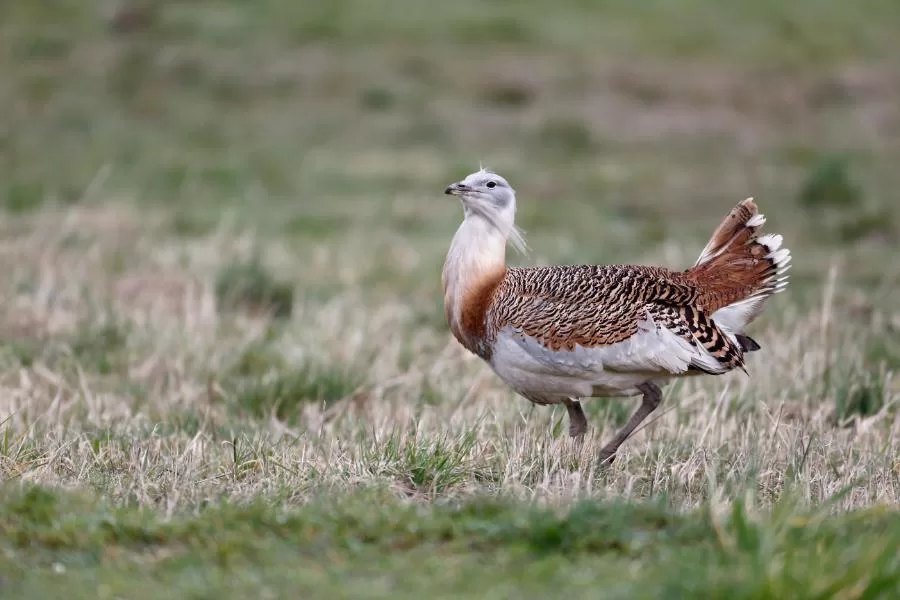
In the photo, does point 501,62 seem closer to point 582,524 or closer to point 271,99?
point 271,99

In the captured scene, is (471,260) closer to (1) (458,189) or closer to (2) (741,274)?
(1) (458,189)

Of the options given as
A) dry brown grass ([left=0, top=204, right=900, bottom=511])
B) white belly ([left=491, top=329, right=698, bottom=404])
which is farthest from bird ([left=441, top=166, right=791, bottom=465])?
dry brown grass ([left=0, top=204, right=900, bottom=511])

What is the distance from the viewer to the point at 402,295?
377 inches

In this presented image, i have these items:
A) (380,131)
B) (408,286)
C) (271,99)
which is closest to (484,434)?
(408,286)

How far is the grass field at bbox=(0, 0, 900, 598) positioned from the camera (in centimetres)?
356

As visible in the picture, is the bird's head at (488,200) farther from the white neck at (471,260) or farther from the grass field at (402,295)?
the grass field at (402,295)

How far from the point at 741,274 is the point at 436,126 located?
11964 mm

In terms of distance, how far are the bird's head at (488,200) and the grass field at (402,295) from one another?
2.73 feet

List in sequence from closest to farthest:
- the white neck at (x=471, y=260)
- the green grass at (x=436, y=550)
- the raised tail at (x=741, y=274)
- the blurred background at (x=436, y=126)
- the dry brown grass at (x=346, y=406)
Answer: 1. the green grass at (x=436, y=550)
2. the dry brown grass at (x=346, y=406)
3. the white neck at (x=471, y=260)
4. the raised tail at (x=741, y=274)
5. the blurred background at (x=436, y=126)

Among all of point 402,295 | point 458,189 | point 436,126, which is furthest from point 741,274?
point 436,126

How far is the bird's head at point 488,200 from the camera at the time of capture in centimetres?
512

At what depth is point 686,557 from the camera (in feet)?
11.2

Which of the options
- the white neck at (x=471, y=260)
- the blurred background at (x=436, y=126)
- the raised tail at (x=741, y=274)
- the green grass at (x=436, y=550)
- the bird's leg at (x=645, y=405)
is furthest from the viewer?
the blurred background at (x=436, y=126)

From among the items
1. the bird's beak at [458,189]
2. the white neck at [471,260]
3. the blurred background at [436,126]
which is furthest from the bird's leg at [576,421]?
the blurred background at [436,126]
